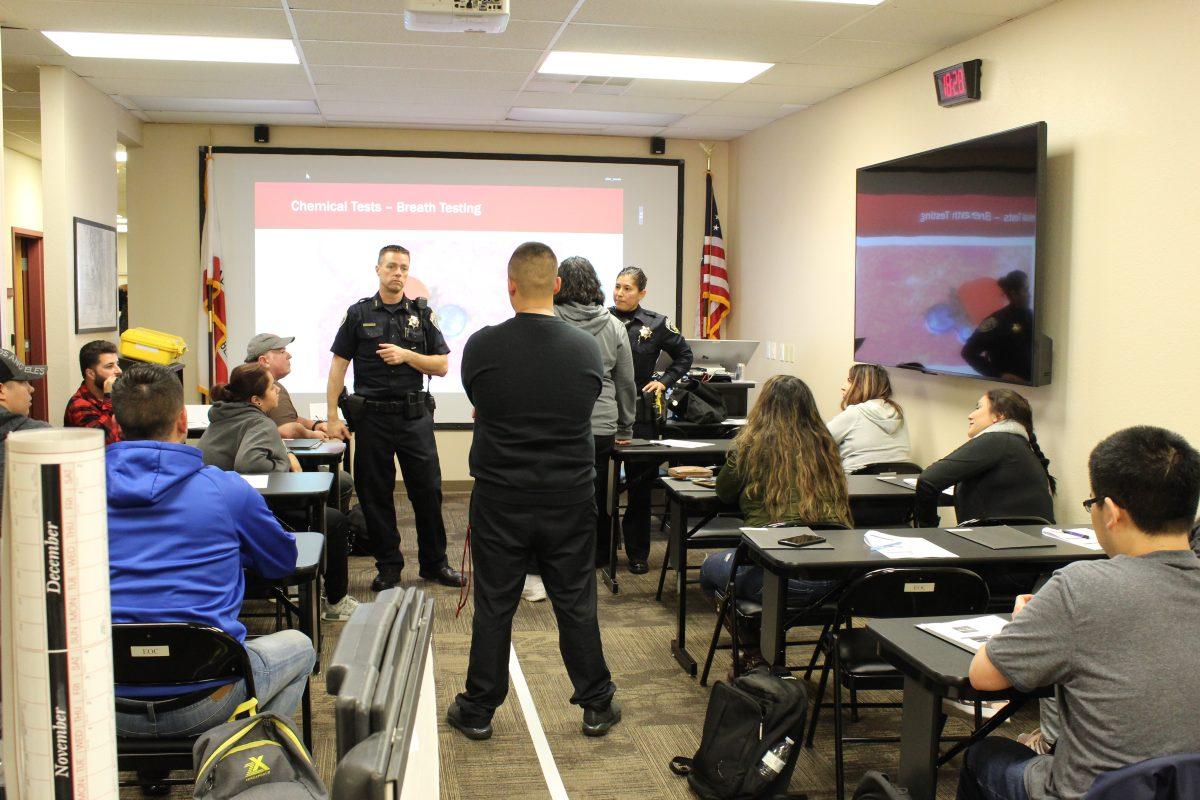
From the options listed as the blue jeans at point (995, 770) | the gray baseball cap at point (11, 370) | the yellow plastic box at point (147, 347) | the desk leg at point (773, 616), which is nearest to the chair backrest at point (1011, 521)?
the desk leg at point (773, 616)

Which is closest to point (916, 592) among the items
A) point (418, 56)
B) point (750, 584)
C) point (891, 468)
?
point (750, 584)

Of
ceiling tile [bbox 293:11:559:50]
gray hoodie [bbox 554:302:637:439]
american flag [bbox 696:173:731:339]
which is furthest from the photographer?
american flag [bbox 696:173:731:339]

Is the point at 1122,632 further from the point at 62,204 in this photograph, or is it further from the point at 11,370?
the point at 62,204

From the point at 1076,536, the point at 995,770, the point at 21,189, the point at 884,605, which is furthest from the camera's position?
the point at 21,189

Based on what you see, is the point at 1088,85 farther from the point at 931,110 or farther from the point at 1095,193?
the point at 931,110

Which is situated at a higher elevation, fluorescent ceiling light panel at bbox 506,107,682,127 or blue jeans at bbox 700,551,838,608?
fluorescent ceiling light panel at bbox 506,107,682,127

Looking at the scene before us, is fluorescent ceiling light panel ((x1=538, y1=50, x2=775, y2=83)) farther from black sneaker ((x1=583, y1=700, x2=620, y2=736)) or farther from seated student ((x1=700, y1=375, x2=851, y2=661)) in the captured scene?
black sneaker ((x1=583, y1=700, x2=620, y2=736))

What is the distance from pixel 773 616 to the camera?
3.09m

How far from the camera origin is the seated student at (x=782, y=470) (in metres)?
3.51

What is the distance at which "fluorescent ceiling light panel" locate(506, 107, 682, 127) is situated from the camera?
6.95 metres

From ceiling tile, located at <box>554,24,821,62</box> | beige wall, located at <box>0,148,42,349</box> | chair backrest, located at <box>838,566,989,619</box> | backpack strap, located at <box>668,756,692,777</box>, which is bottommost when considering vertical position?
backpack strap, located at <box>668,756,692,777</box>

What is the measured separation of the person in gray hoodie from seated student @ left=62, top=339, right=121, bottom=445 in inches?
81.5

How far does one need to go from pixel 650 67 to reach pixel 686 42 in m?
0.62

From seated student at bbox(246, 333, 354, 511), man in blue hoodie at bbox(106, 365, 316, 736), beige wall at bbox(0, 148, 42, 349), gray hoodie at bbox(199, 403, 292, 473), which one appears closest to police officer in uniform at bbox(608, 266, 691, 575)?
seated student at bbox(246, 333, 354, 511)
